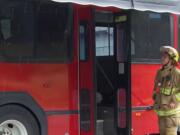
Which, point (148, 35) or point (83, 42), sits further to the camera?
point (148, 35)

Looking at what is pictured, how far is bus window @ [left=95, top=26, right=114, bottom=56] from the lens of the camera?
8.88 meters

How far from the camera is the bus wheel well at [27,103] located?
7.08 meters

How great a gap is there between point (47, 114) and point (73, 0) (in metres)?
1.80

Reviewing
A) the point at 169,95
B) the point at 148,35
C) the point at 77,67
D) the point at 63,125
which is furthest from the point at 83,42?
the point at 169,95

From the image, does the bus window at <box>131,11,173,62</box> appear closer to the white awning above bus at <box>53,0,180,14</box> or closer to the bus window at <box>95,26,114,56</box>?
the bus window at <box>95,26,114,56</box>

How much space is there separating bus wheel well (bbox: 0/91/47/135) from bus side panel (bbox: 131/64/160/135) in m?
1.94

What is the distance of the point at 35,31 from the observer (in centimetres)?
754

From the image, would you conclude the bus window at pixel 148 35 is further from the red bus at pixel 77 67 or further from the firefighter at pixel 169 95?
the firefighter at pixel 169 95

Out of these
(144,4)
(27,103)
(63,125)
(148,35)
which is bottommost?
(63,125)

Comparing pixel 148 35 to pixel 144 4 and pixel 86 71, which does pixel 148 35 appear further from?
pixel 86 71

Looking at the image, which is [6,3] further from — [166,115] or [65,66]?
[166,115]

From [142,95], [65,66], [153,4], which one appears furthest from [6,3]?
[142,95]

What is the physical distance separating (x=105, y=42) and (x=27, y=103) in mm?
2275

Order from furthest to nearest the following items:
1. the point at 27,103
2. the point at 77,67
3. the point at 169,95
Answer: the point at 77,67, the point at 27,103, the point at 169,95
